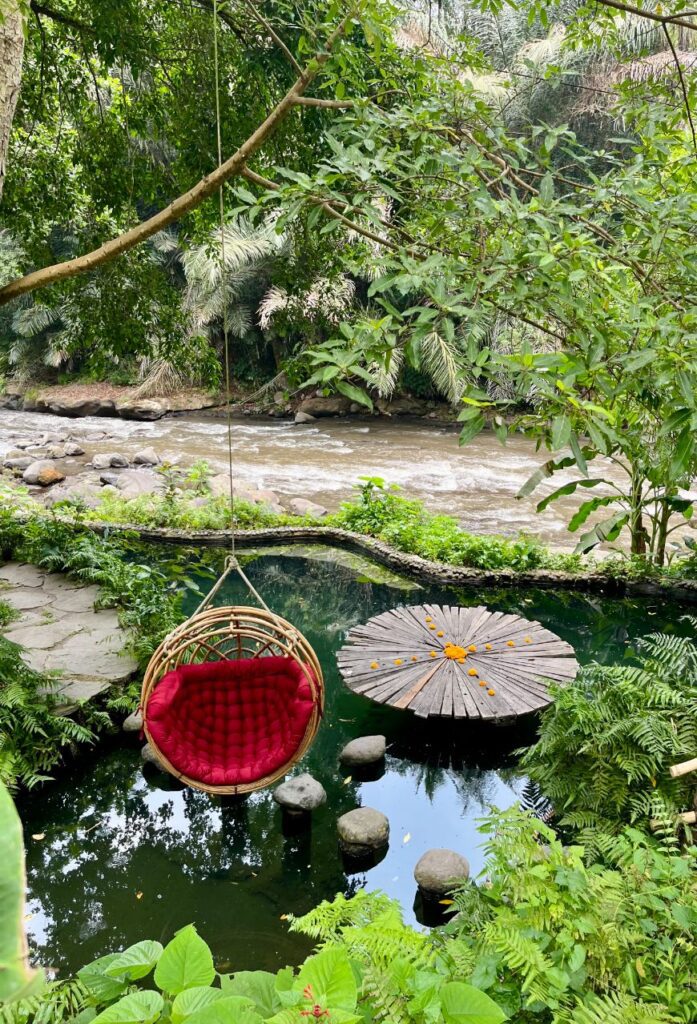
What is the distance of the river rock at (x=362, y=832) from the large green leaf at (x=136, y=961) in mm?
1724

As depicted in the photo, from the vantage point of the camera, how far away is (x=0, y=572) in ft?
18.0

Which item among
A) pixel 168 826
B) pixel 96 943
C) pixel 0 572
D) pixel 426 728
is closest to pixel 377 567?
pixel 426 728

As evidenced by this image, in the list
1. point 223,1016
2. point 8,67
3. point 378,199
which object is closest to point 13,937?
point 223,1016

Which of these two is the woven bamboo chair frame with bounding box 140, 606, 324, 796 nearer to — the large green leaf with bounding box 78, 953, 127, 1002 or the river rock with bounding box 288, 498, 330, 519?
the large green leaf with bounding box 78, 953, 127, 1002

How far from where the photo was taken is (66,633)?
4.48 metres

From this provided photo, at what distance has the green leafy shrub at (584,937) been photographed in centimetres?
175

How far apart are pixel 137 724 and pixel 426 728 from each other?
1603 mm

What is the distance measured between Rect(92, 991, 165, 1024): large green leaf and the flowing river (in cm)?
676

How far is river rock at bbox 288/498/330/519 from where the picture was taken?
26.7 feet

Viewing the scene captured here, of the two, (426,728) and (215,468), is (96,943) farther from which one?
(215,468)

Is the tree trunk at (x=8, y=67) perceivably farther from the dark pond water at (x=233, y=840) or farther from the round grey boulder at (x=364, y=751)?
the round grey boulder at (x=364, y=751)

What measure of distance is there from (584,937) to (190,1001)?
1.17 metres

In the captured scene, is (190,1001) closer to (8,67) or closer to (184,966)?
(184,966)

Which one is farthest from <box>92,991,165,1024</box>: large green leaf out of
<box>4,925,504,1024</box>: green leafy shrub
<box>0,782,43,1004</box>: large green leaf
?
<box>0,782,43,1004</box>: large green leaf
